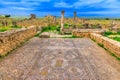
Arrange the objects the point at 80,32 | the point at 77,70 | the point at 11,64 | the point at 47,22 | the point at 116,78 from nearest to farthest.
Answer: the point at 116,78 < the point at 77,70 < the point at 11,64 < the point at 80,32 < the point at 47,22

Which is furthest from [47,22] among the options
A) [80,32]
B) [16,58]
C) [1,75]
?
[1,75]

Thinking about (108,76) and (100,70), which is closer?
(108,76)

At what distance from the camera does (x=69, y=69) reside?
23.6 ft

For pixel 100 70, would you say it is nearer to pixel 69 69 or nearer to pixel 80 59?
pixel 69 69

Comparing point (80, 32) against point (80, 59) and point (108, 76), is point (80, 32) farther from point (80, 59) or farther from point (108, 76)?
point (108, 76)

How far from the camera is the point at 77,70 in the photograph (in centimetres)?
708

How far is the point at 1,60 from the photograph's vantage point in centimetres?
856

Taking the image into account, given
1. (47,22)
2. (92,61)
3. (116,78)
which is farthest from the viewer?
(47,22)

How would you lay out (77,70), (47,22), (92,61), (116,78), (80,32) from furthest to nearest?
(47,22) → (80,32) → (92,61) → (77,70) → (116,78)

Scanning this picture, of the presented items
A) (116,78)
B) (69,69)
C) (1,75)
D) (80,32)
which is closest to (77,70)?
(69,69)

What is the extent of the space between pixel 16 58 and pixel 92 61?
3.21m

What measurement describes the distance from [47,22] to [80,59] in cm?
3286

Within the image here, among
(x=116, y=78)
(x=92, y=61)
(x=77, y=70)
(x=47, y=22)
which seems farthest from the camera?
(x=47, y=22)

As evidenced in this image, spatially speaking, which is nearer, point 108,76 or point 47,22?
point 108,76
